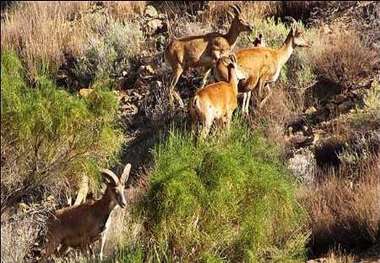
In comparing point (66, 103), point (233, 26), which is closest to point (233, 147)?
point (66, 103)

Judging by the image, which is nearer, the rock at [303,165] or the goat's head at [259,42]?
the rock at [303,165]

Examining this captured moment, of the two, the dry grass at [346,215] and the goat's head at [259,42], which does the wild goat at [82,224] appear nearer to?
the dry grass at [346,215]

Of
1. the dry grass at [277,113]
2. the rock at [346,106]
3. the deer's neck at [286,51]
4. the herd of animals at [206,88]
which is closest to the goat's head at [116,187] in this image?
the herd of animals at [206,88]

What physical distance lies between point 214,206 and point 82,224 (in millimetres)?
2816

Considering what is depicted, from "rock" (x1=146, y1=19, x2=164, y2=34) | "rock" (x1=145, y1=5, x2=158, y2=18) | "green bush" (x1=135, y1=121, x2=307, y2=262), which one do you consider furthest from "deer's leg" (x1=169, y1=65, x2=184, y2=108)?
"green bush" (x1=135, y1=121, x2=307, y2=262)

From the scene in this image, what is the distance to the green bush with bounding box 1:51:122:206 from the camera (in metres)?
9.30

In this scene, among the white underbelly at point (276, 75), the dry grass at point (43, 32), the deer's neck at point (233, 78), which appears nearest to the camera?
the deer's neck at point (233, 78)

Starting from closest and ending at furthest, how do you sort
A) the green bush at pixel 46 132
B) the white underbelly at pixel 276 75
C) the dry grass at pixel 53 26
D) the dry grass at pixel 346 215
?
the green bush at pixel 46 132 → the dry grass at pixel 346 215 → the white underbelly at pixel 276 75 → the dry grass at pixel 53 26

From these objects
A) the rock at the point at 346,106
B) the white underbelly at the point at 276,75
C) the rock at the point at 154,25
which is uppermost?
the white underbelly at the point at 276,75

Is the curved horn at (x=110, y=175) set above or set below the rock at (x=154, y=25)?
above

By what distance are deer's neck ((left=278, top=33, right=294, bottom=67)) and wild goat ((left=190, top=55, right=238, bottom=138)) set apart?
1.84 metres

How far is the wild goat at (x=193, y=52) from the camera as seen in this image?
689 inches

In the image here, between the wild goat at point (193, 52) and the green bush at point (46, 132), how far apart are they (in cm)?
678

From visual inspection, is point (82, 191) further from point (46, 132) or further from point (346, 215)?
point (346, 215)
